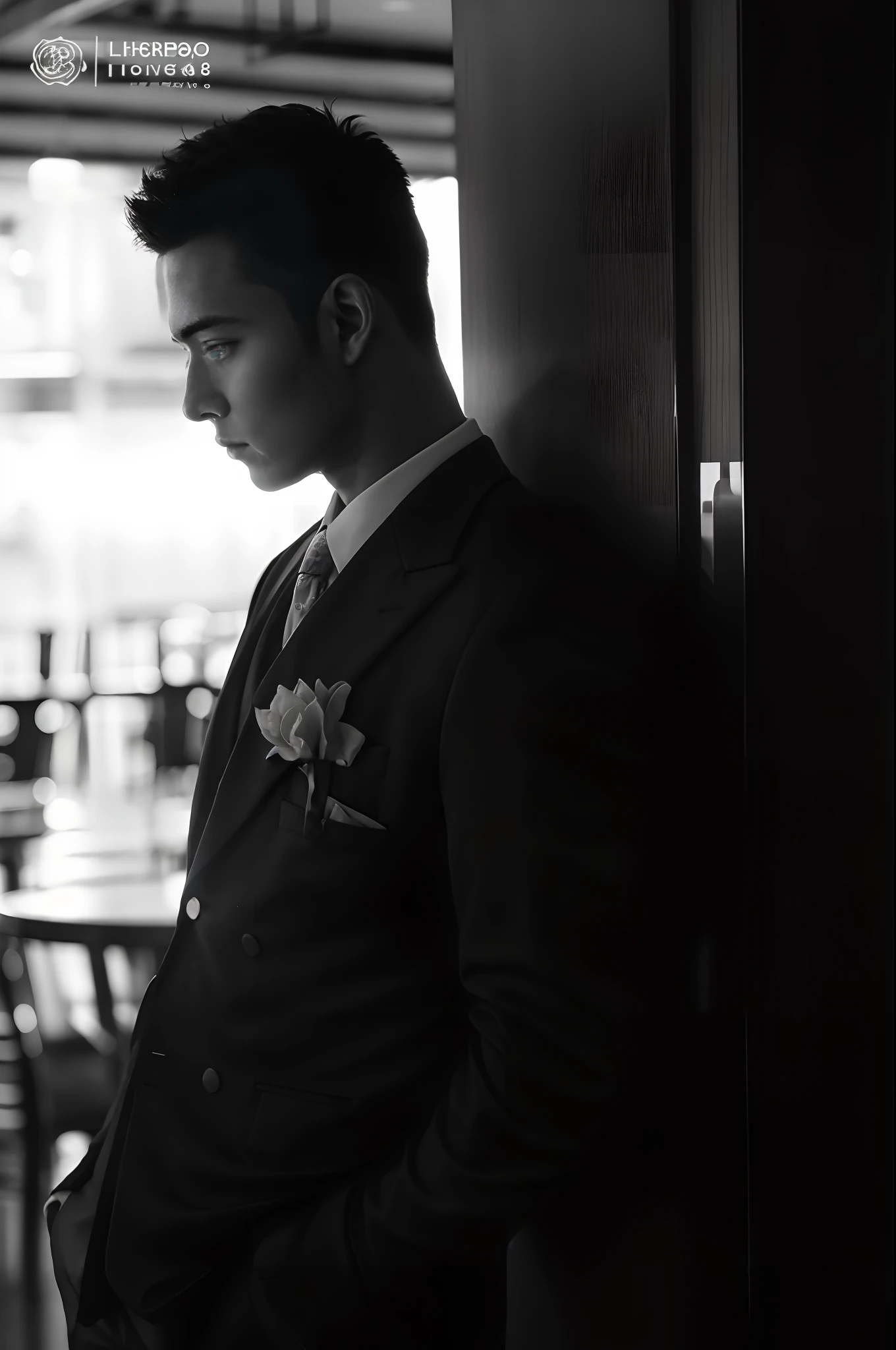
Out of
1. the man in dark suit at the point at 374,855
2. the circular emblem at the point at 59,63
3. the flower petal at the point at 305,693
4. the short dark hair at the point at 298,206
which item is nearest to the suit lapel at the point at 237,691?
the man in dark suit at the point at 374,855

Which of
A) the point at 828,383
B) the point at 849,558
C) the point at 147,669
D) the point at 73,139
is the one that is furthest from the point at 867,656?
the point at 73,139

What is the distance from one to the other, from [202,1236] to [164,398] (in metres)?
0.72

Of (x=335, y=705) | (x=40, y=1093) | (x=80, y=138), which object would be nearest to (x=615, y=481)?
(x=335, y=705)

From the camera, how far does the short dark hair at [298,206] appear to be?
103cm

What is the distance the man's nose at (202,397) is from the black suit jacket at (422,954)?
0.18m

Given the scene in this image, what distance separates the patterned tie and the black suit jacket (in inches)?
2.8

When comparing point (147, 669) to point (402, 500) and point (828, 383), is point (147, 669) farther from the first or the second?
point (828, 383)

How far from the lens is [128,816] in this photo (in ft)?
3.93

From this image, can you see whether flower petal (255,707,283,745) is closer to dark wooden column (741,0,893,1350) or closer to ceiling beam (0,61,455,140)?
dark wooden column (741,0,893,1350)

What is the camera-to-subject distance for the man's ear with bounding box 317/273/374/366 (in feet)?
3.36

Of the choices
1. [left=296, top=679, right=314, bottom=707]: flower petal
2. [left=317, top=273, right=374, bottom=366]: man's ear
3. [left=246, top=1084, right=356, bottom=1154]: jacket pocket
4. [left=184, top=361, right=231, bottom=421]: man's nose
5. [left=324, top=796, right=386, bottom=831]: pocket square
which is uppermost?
[left=317, top=273, right=374, bottom=366]: man's ear

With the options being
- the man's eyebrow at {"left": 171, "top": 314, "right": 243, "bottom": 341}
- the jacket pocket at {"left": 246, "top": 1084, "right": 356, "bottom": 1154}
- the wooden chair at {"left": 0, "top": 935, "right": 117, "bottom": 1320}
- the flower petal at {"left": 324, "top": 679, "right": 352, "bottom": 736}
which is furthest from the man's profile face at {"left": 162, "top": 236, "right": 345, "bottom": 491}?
the wooden chair at {"left": 0, "top": 935, "right": 117, "bottom": 1320}

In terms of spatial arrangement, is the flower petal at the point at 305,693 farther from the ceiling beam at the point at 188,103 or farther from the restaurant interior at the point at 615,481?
the ceiling beam at the point at 188,103

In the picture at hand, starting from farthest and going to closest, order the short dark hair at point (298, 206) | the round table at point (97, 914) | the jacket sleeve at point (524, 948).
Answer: the round table at point (97, 914) → the short dark hair at point (298, 206) → the jacket sleeve at point (524, 948)
